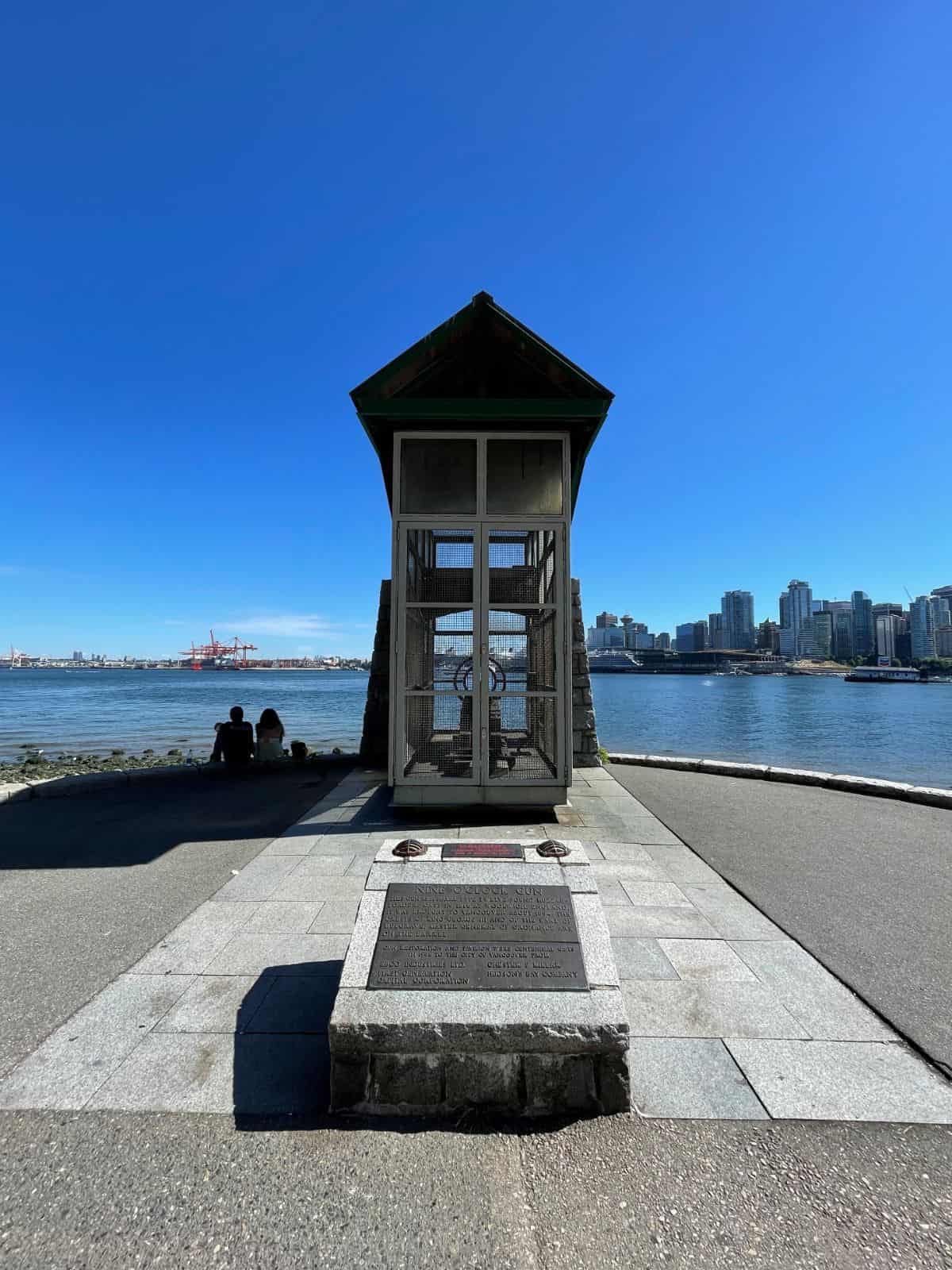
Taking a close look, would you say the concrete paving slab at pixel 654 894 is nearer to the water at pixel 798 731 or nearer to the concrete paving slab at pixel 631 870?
the concrete paving slab at pixel 631 870

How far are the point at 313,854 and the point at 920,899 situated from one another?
4913mm

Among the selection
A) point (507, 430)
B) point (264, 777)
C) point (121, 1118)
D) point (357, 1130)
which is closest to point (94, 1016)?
point (121, 1118)

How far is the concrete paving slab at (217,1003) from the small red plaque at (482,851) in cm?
120

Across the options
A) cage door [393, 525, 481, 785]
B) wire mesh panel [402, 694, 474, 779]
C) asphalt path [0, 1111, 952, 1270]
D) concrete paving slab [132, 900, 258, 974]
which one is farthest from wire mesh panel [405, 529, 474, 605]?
asphalt path [0, 1111, 952, 1270]

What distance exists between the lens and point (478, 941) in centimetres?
290

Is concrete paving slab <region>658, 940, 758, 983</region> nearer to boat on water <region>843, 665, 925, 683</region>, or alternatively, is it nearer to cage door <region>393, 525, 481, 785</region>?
cage door <region>393, 525, 481, 785</region>

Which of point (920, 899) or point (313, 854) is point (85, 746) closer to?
point (313, 854)

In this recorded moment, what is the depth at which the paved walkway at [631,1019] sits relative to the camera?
260 centimetres

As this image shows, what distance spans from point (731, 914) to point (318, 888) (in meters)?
3.03

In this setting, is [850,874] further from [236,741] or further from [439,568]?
[236,741]

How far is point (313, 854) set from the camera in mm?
5910

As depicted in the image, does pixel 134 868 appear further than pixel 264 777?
No

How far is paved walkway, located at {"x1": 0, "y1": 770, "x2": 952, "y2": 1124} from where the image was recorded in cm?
260

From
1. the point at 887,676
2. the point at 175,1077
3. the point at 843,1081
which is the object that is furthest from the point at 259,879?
the point at 887,676
